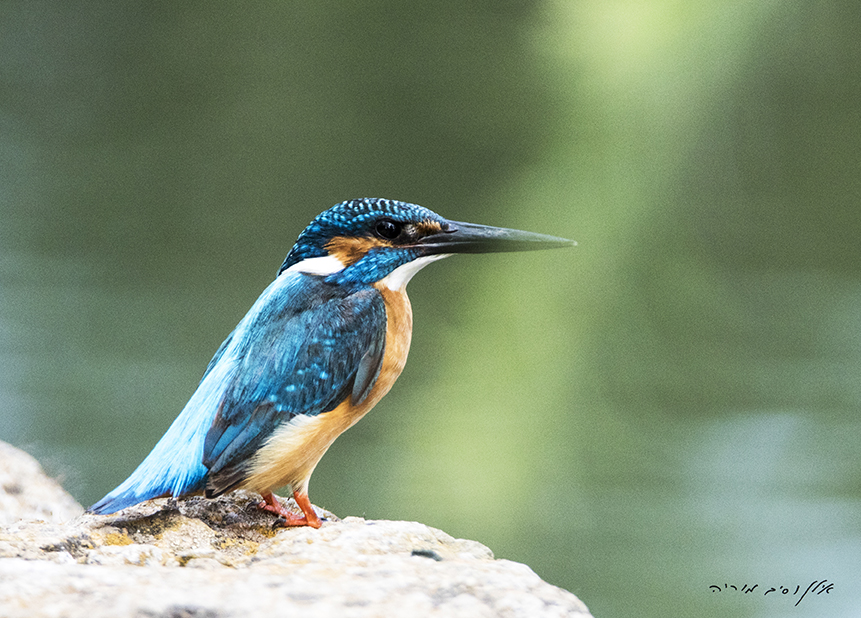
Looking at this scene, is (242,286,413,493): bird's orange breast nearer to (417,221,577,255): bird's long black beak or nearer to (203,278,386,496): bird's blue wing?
(203,278,386,496): bird's blue wing

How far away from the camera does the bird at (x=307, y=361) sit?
4.54ft

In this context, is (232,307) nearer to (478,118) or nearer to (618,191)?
(478,118)

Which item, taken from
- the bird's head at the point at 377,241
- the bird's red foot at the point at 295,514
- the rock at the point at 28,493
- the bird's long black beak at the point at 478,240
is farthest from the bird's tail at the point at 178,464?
the rock at the point at 28,493

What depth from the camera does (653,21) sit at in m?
4.07

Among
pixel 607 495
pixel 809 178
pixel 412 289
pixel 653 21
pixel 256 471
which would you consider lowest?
pixel 256 471

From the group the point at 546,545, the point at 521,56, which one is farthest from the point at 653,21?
the point at 546,545

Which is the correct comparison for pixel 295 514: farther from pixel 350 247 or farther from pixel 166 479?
pixel 350 247

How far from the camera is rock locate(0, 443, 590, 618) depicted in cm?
95

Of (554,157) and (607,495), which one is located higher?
(554,157)

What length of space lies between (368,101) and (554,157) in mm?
1068

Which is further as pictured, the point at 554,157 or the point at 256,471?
the point at 554,157

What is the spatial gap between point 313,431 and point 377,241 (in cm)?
38

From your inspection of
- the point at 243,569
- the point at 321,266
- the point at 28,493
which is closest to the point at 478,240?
the point at 321,266

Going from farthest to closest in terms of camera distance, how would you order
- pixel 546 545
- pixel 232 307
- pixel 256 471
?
pixel 232 307 → pixel 546 545 → pixel 256 471
